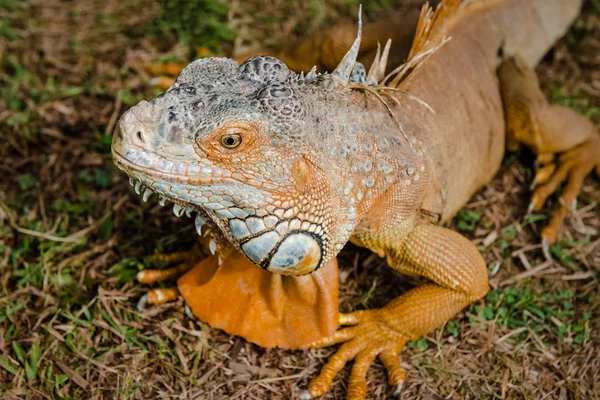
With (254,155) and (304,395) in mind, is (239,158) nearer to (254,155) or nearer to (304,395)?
(254,155)

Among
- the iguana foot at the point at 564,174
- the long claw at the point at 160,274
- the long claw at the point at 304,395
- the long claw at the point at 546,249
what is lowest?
the long claw at the point at 304,395

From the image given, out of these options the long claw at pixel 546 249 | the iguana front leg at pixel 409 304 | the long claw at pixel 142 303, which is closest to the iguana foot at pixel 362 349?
the iguana front leg at pixel 409 304

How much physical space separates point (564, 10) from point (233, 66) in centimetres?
306

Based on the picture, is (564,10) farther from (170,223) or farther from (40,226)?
(40,226)

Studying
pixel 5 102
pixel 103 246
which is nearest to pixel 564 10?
pixel 103 246

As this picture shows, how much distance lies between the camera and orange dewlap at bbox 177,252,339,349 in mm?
2957

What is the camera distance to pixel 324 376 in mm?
2947

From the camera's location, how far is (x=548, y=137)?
388cm

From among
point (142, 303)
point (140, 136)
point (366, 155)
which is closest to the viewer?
point (140, 136)

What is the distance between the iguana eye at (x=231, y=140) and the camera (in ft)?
7.31

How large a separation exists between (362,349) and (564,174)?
1.76m

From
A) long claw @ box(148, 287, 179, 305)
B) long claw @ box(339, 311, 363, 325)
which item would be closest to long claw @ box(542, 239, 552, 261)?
long claw @ box(339, 311, 363, 325)

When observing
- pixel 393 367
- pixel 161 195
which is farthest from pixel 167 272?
pixel 393 367

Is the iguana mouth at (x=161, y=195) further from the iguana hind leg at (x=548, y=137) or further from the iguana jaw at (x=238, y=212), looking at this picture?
the iguana hind leg at (x=548, y=137)
